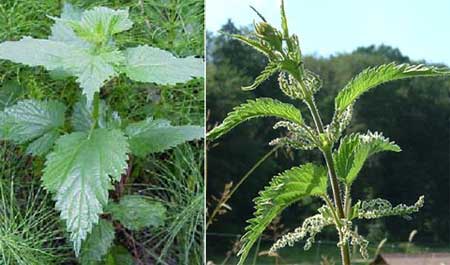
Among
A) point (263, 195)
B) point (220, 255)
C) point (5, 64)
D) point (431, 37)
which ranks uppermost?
point (431, 37)

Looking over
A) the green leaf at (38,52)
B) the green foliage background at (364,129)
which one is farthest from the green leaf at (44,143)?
the green foliage background at (364,129)

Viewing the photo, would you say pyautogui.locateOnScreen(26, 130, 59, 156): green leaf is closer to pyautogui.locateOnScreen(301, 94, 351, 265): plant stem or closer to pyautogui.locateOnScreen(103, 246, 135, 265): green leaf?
pyautogui.locateOnScreen(103, 246, 135, 265): green leaf

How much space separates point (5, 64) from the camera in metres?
0.79

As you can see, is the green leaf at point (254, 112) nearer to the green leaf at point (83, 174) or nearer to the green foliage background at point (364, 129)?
the green leaf at point (83, 174)

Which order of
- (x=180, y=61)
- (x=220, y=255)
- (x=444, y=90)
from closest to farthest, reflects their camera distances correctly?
(x=180, y=61) → (x=220, y=255) → (x=444, y=90)

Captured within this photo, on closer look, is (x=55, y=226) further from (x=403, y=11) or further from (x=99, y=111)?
(x=403, y=11)

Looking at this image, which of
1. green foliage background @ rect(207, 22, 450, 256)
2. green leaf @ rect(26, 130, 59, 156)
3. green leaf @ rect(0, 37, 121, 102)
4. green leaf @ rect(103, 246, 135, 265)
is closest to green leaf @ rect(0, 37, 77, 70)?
green leaf @ rect(0, 37, 121, 102)

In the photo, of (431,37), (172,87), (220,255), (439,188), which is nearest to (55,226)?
(172,87)

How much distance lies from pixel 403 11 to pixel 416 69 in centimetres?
107

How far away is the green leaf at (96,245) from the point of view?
65 cm

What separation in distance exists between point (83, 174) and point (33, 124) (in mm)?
154

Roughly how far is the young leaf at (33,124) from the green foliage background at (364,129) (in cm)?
31

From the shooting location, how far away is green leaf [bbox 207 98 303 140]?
386mm

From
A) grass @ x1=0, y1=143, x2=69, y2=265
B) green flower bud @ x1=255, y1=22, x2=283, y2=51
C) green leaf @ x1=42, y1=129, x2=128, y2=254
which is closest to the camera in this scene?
green flower bud @ x1=255, y1=22, x2=283, y2=51
